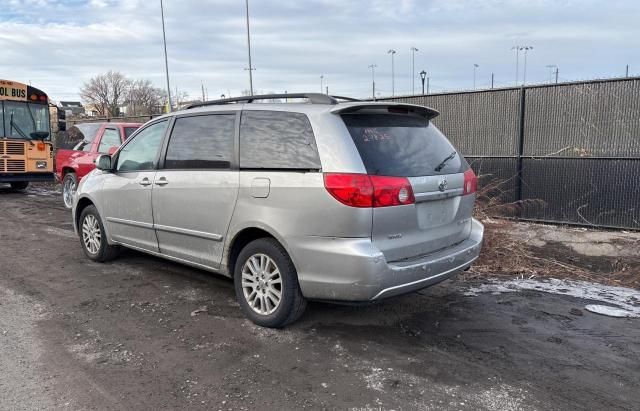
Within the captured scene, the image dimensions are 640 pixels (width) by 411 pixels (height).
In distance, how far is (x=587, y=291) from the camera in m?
5.43

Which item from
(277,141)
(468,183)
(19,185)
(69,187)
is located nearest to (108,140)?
(69,187)

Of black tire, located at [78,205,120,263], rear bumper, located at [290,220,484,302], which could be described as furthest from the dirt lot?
black tire, located at [78,205,120,263]

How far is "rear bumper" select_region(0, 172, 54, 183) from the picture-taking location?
13.7 metres

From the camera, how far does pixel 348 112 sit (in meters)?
4.04

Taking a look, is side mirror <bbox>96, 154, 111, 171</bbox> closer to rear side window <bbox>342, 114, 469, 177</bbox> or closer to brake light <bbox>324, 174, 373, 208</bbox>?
rear side window <bbox>342, 114, 469, 177</bbox>

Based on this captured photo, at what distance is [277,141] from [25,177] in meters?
12.5

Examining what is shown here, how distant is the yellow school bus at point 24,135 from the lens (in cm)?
1380

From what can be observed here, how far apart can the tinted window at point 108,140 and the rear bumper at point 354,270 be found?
25.5ft

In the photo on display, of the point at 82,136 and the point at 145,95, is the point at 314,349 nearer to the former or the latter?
the point at 82,136

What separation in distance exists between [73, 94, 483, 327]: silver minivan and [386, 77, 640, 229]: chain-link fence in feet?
14.5

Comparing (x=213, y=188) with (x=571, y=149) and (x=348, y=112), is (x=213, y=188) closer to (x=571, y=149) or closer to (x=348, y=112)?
(x=348, y=112)

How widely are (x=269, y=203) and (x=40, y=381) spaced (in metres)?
2.00

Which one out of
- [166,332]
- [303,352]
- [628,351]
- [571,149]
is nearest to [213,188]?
[166,332]

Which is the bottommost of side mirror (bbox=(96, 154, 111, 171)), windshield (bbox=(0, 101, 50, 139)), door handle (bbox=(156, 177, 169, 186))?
door handle (bbox=(156, 177, 169, 186))
